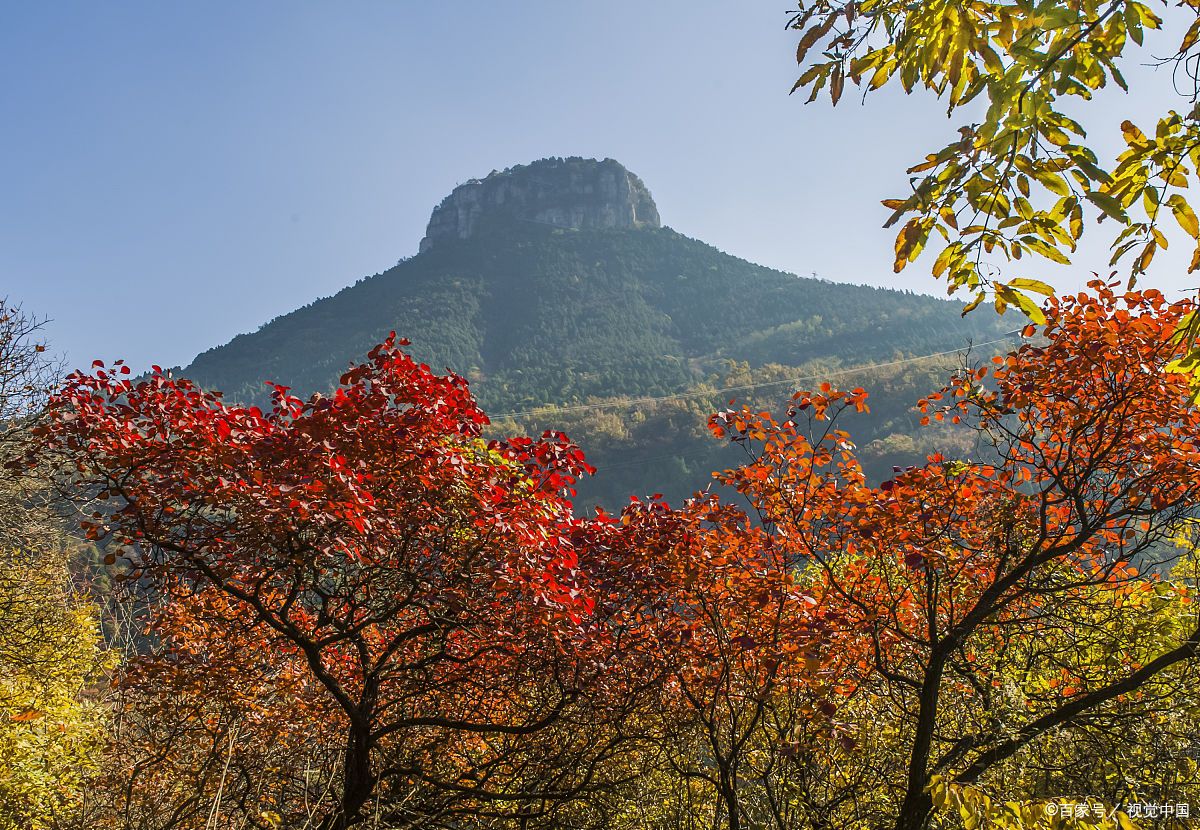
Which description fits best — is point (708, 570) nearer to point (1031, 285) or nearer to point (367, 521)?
point (367, 521)

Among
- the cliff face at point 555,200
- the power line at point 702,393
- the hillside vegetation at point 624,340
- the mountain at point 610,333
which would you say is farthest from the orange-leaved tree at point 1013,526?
the cliff face at point 555,200

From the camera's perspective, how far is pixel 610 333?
7562 cm

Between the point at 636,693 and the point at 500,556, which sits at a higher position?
the point at 500,556

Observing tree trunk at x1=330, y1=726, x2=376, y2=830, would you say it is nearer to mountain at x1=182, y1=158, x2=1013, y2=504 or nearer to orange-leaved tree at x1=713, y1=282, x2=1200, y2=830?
orange-leaved tree at x1=713, y1=282, x2=1200, y2=830

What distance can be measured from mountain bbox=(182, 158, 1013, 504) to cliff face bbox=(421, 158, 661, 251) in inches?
189

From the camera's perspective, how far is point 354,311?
79.9 metres

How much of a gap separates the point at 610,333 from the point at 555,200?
48.9 meters

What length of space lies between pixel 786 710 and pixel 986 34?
4459 millimetres

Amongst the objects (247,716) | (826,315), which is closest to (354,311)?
(826,315)

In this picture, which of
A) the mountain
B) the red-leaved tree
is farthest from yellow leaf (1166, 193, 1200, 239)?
the mountain

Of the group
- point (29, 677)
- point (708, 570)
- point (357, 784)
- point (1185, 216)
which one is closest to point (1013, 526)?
point (708, 570)

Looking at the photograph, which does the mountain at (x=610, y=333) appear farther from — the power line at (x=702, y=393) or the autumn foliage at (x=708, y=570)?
the autumn foliage at (x=708, y=570)

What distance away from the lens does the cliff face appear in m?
113

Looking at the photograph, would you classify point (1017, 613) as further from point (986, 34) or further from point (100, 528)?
point (100, 528)
